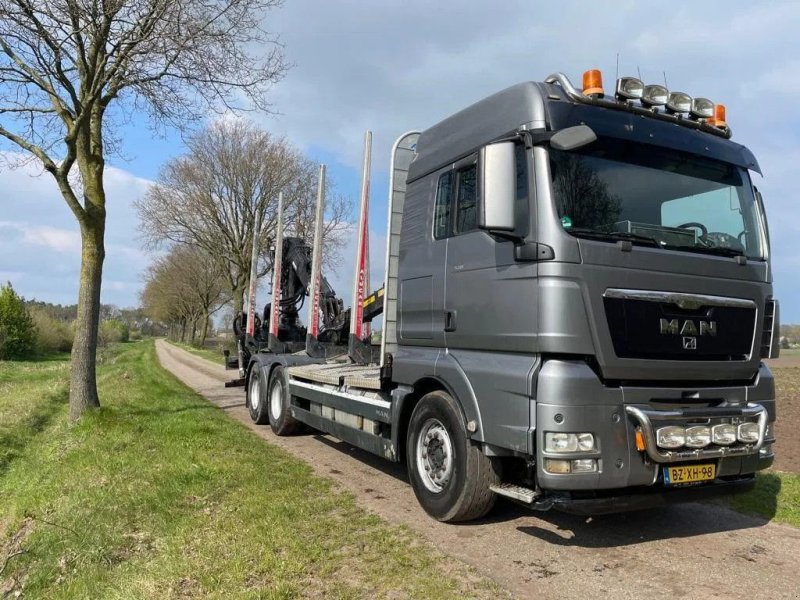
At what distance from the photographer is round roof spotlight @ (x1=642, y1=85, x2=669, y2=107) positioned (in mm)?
4566

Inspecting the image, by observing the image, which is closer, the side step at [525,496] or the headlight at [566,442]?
the headlight at [566,442]

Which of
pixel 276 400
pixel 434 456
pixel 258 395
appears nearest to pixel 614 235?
pixel 434 456

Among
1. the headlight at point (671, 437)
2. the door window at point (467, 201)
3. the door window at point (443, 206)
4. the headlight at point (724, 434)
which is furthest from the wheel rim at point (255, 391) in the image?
the headlight at point (724, 434)

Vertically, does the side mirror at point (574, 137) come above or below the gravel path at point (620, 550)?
above

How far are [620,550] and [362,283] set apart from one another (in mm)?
4182

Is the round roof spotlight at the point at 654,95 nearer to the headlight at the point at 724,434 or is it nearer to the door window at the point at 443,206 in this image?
the door window at the point at 443,206

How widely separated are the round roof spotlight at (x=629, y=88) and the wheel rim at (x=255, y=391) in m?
7.66

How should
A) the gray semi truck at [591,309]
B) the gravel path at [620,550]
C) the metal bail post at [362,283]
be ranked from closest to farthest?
the gravel path at [620,550] < the gray semi truck at [591,309] < the metal bail post at [362,283]

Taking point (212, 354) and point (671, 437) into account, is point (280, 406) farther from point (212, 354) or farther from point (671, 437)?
point (212, 354)

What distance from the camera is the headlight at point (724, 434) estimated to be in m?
4.12

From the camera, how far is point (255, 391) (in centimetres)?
1052

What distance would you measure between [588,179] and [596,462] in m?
1.94

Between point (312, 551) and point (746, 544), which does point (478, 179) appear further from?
point (746, 544)

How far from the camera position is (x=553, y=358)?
4012 millimetres
